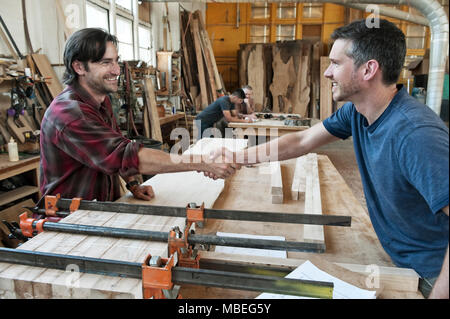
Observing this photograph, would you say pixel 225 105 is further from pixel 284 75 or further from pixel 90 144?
pixel 284 75

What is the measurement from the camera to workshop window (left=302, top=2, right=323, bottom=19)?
11.3 meters

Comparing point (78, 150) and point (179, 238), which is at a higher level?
point (78, 150)

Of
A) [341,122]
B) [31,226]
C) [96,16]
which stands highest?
[96,16]

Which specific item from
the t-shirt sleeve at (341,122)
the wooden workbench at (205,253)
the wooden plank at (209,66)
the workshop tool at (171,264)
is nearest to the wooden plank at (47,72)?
the wooden workbench at (205,253)

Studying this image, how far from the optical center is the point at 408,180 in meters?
1.08

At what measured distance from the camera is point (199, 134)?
598 cm

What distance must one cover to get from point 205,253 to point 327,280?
0.43m

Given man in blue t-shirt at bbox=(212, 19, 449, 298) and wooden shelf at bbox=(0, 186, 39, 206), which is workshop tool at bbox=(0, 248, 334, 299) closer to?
man in blue t-shirt at bbox=(212, 19, 449, 298)

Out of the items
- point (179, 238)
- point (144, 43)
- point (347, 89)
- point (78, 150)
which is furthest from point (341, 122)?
point (144, 43)

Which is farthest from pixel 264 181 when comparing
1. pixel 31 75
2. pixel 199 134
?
pixel 199 134

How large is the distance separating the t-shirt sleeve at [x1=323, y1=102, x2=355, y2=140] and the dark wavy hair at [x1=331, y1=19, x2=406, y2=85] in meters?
0.32

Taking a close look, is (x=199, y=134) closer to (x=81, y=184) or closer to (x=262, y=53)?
(x=81, y=184)

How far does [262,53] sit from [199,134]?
5.46m
